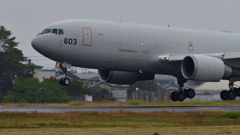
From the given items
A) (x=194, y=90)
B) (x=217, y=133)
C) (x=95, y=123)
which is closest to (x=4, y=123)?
(x=95, y=123)

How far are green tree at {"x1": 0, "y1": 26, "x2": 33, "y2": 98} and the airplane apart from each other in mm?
32692

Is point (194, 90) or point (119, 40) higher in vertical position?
point (119, 40)

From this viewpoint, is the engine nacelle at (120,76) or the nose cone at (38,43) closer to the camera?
the nose cone at (38,43)

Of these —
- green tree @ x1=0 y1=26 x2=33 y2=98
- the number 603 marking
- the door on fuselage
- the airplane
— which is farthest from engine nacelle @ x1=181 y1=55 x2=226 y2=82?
green tree @ x1=0 y1=26 x2=33 y2=98

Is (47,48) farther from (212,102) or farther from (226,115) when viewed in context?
(212,102)

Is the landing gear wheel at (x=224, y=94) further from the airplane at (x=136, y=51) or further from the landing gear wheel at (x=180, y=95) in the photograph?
the landing gear wheel at (x=180, y=95)

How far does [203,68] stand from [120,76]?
7.53 metres

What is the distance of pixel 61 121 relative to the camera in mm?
20797

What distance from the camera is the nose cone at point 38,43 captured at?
2906 centimetres

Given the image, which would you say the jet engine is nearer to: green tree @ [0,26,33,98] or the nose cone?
the nose cone

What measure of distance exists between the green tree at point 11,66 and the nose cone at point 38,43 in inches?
1448

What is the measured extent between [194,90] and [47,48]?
51.5 ft

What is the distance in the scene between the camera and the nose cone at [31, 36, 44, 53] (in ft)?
95.3

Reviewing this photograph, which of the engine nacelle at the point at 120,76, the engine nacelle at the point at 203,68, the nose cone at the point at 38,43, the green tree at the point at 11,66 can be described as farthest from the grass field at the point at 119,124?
the green tree at the point at 11,66
